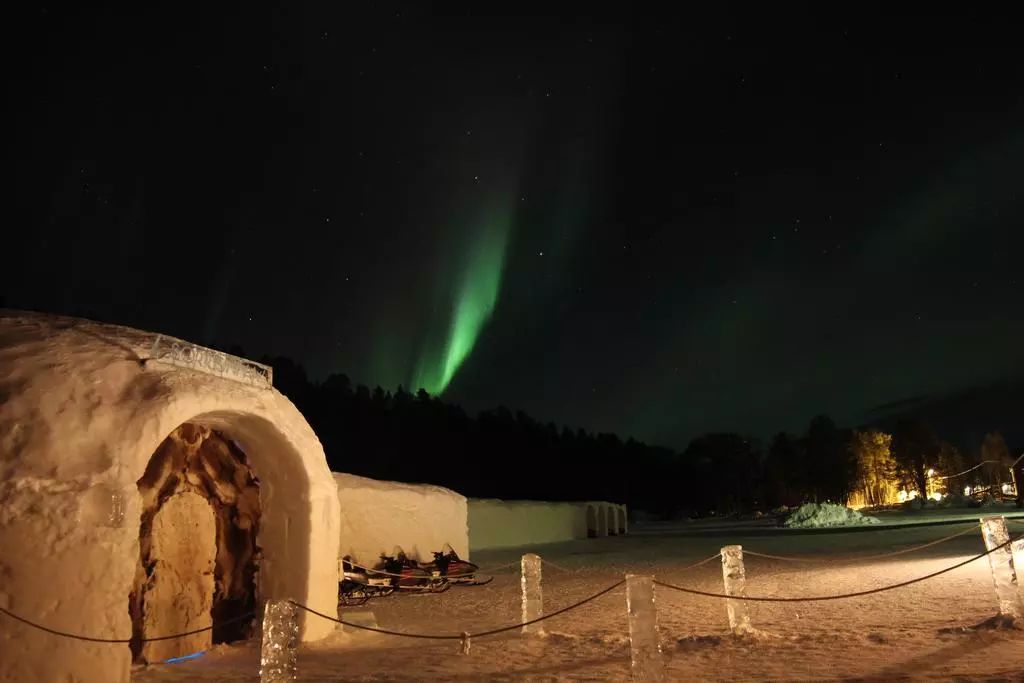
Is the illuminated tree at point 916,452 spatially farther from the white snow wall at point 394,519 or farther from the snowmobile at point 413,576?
the snowmobile at point 413,576

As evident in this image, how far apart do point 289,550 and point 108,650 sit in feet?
10.3

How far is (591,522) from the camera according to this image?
140 feet

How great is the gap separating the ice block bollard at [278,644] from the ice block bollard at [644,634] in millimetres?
3206

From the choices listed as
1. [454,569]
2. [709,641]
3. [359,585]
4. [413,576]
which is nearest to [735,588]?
[709,641]

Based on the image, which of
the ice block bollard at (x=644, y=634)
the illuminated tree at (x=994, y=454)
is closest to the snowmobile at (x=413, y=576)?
the ice block bollard at (x=644, y=634)

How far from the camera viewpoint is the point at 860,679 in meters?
6.69

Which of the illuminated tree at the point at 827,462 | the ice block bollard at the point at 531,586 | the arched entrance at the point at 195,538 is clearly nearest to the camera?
the ice block bollard at the point at 531,586

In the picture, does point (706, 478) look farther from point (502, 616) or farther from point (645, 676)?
point (645, 676)

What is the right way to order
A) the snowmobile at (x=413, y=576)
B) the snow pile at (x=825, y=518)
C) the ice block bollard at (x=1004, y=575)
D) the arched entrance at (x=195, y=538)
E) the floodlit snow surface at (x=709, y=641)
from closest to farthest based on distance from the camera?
the floodlit snow surface at (x=709, y=641), the ice block bollard at (x=1004, y=575), the arched entrance at (x=195, y=538), the snowmobile at (x=413, y=576), the snow pile at (x=825, y=518)

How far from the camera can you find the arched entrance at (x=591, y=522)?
42188mm

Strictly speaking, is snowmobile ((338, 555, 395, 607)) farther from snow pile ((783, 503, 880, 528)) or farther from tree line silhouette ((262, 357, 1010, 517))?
tree line silhouette ((262, 357, 1010, 517))

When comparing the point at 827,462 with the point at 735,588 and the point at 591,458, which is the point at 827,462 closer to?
the point at 591,458

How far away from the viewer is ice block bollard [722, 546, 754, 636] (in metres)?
9.25

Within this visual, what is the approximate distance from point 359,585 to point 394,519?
280 centimetres
